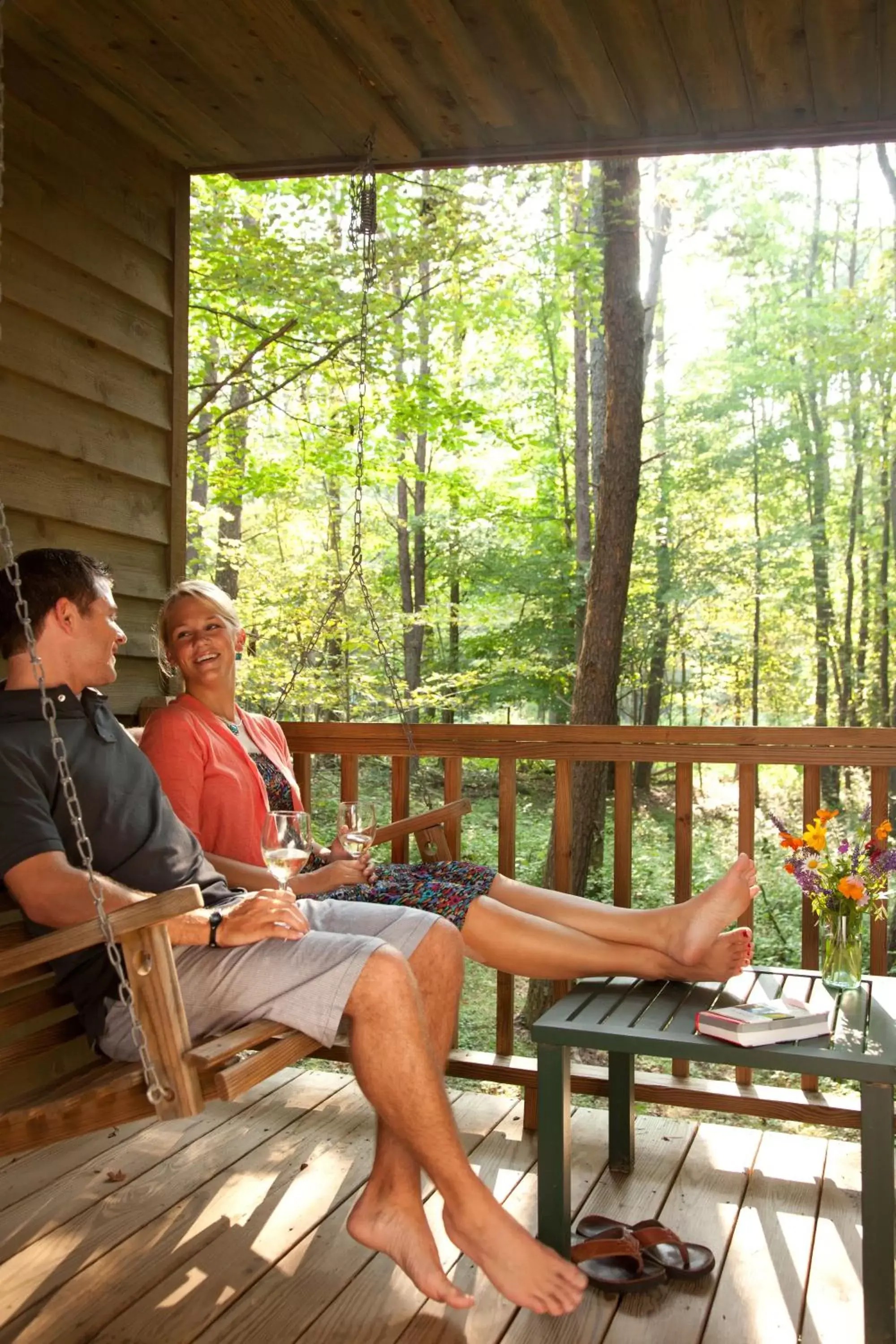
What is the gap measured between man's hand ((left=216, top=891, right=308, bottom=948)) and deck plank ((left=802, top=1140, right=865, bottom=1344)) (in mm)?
1118

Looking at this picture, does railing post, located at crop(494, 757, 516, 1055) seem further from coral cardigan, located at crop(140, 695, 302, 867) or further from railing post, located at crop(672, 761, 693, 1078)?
coral cardigan, located at crop(140, 695, 302, 867)

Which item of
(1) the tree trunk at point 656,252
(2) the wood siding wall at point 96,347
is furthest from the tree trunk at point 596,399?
(2) the wood siding wall at point 96,347

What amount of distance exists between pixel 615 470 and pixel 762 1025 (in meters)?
5.48

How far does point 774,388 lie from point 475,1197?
39.7 feet

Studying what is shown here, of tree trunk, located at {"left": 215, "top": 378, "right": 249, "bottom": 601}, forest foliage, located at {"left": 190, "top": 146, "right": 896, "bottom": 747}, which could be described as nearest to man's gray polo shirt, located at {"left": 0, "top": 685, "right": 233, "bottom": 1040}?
tree trunk, located at {"left": 215, "top": 378, "right": 249, "bottom": 601}

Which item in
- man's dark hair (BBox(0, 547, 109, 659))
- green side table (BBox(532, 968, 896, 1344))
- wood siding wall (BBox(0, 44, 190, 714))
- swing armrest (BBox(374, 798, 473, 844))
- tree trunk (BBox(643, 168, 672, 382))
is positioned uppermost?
tree trunk (BBox(643, 168, 672, 382))

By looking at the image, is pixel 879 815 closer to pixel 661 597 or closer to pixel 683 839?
pixel 683 839

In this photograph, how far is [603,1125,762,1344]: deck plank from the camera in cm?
199

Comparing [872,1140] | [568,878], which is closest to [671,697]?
[568,878]

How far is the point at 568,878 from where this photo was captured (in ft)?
10.3

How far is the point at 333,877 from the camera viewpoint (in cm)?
246

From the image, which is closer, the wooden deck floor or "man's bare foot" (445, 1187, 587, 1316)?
"man's bare foot" (445, 1187, 587, 1316)

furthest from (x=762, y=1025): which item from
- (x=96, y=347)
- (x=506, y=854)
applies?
(x=96, y=347)

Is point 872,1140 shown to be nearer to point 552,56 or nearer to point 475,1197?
point 475,1197
